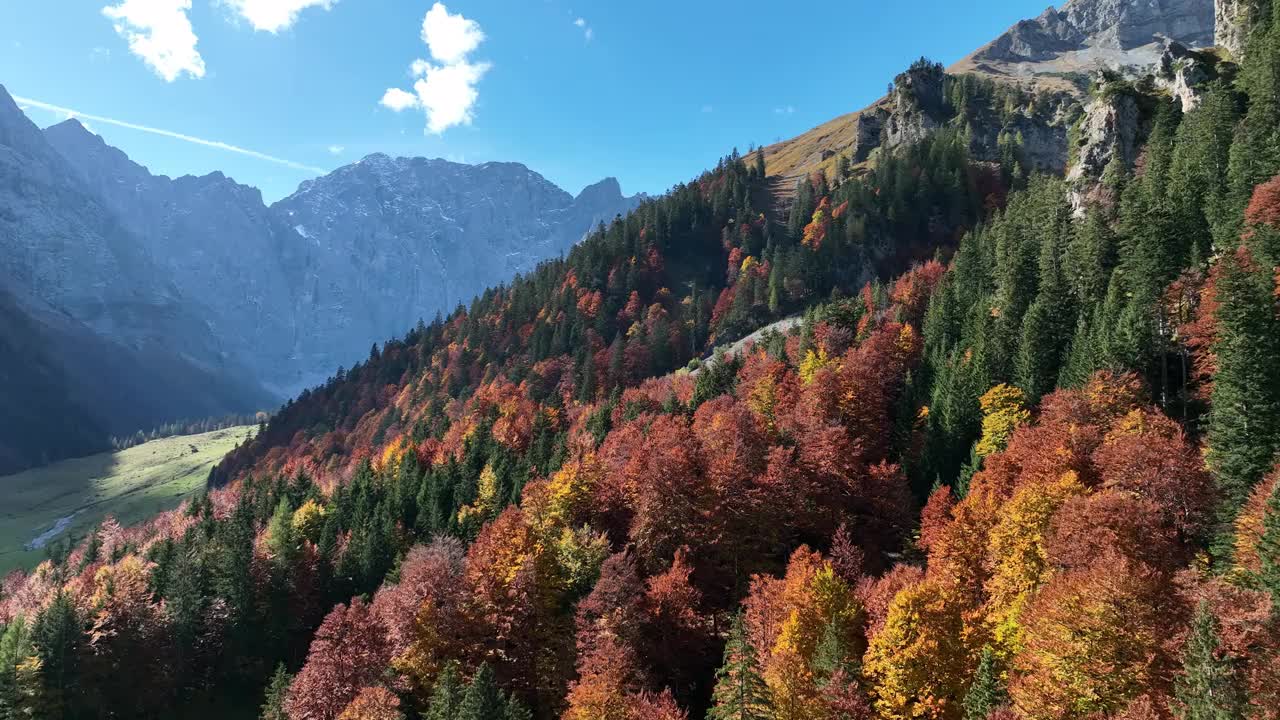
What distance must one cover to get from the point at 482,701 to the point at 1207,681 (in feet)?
141

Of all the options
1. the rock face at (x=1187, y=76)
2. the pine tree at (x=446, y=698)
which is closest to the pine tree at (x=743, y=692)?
the pine tree at (x=446, y=698)

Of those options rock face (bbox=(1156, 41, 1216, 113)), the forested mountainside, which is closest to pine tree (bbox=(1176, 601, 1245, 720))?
the forested mountainside

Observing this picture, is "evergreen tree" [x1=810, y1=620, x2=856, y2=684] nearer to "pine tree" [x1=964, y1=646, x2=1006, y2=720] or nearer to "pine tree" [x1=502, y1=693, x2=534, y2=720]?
"pine tree" [x1=964, y1=646, x2=1006, y2=720]

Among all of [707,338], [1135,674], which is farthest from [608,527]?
[707,338]

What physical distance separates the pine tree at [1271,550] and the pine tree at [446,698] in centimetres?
5055

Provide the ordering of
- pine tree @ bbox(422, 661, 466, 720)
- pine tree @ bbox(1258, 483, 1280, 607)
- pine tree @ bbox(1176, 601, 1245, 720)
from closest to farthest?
pine tree @ bbox(1176, 601, 1245, 720) < pine tree @ bbox(1258, 483, 1280, 607) < pine tree @ bbox(422, 661, 466, 720)

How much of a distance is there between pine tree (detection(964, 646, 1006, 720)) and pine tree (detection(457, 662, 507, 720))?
3187 centimetres

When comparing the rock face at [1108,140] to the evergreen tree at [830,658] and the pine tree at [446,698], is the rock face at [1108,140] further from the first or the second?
the pine tree at [446,698]

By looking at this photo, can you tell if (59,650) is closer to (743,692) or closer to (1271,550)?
(743,692)

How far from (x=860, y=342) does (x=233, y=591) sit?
88.3 meters

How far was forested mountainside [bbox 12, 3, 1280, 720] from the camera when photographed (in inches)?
1655

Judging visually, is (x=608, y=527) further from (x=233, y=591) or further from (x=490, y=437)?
(x=490, y=437)

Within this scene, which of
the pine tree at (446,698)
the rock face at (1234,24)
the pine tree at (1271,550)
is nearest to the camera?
the pine tree at (1271,550)

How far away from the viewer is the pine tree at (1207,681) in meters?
30.1
